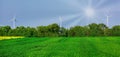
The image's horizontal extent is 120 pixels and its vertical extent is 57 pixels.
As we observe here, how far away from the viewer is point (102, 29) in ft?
481

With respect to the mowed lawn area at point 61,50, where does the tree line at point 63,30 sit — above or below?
above

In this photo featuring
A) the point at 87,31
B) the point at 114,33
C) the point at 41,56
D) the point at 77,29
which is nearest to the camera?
the point at 41,56

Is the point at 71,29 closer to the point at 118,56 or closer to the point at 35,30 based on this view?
the point at 35,30

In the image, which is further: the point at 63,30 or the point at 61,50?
the point at 63,30

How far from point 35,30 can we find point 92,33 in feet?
92.3

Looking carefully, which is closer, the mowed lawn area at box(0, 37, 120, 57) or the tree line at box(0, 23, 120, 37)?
the mowed lawn area at box(0, 37, 120, 57)

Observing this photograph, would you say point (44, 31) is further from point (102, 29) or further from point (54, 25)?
point (102, 29)

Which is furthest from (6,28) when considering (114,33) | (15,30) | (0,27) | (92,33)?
(114,33)

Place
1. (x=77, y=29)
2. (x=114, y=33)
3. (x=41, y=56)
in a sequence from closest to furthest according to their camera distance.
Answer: (x=41, y=56), (x=114, y=33), (x=77, y=29)

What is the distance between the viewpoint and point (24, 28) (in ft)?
486

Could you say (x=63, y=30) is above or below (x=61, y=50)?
above

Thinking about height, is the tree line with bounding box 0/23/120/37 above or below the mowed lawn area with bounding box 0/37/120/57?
above

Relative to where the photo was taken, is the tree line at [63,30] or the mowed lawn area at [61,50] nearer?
the mowed lawn area at [61,50]

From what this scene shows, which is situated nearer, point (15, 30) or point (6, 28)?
point (15, 30)
